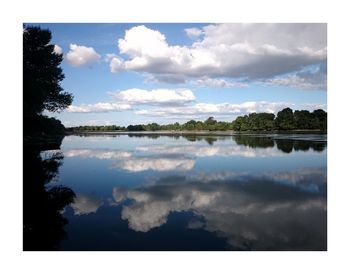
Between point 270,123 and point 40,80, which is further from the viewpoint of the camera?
point 270,123

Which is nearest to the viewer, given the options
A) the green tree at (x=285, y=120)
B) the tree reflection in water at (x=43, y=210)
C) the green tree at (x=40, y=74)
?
the tree reflection in water at (x=43, y=210)

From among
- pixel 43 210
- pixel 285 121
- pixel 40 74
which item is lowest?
pixel 43 210

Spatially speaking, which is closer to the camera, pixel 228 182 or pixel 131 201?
pixel 131 201

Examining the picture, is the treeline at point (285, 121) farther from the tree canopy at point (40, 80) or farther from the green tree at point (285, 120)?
the tree canopy at point (40, 80)

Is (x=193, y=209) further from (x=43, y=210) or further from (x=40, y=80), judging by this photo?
(x=40, y=80)

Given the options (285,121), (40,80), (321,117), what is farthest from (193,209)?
(285,121)

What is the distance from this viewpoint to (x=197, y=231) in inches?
345

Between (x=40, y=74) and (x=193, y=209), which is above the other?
(x=40, y=74)

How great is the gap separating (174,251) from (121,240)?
144 centimetres

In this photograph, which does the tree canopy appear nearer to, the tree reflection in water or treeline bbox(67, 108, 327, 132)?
the tree reflection in water

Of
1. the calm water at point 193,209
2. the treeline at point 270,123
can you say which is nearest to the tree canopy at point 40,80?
the calm water at point 193,209
